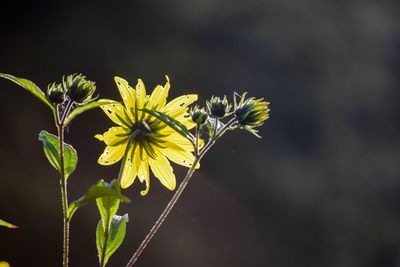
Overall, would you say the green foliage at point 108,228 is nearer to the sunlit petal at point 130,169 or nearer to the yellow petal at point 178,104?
the sunlit petal at point 130,169

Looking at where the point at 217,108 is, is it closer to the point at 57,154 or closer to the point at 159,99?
the point at 159,99

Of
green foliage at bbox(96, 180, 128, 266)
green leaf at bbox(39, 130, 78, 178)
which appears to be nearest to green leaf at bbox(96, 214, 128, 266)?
green foliage at bbox(96, 180, 128, 266)

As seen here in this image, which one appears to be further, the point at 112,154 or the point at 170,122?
the point at 112,154

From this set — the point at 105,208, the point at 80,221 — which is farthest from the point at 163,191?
the point at 105,208

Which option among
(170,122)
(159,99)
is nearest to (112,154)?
(159,99)

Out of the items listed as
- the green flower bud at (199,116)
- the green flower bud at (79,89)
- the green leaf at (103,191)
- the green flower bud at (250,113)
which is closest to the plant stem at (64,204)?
the green leaf at (103,191)

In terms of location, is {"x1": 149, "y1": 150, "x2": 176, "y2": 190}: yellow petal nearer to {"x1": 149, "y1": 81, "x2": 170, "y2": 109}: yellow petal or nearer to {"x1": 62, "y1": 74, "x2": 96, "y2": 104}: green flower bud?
{"x1": 149, "y1": 81, "x2": 170, "y2": 109}: yellow petal
